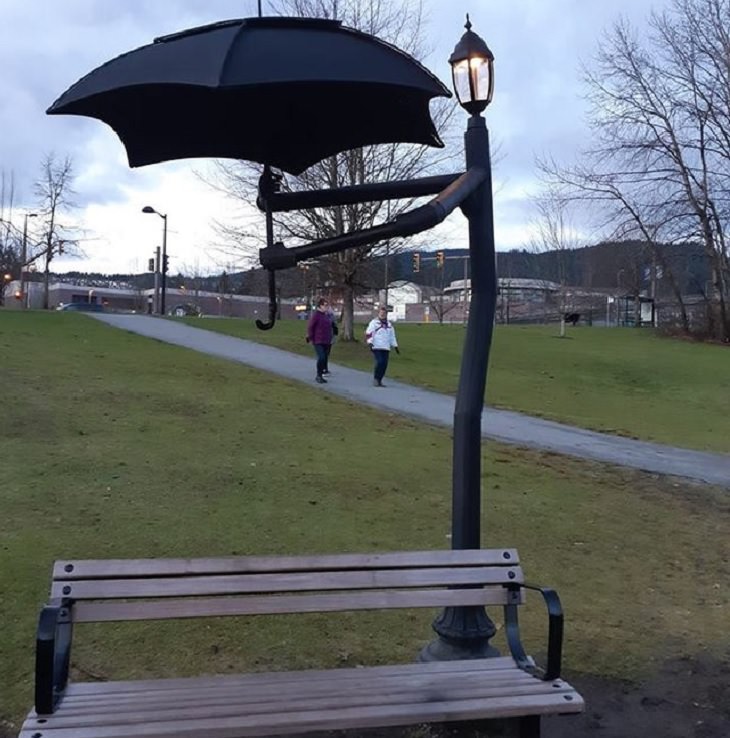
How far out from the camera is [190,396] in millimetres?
13844

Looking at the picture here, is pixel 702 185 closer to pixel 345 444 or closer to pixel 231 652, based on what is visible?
pixel 345 444

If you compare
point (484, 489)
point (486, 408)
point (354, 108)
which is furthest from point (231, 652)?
point (486, 408)

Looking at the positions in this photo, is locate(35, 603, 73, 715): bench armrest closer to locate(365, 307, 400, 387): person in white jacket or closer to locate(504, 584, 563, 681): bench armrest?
locate(504, 584, 563, 681): bench armrest

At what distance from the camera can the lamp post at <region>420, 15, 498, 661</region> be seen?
158 inches

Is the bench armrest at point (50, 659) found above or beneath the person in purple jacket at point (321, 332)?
beneath

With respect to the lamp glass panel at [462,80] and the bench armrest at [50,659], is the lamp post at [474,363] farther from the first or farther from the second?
the bench armrest at [50,659]

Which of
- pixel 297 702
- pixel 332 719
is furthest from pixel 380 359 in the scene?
pixel 332 719

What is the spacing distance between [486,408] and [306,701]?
13.0m

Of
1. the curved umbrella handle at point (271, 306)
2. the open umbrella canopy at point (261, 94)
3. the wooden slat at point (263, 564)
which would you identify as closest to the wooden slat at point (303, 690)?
the wooden slat at point (263, 564)

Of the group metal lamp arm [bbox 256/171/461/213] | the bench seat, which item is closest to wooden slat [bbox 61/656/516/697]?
the bench seat

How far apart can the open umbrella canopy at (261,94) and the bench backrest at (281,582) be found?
1935 millimetres

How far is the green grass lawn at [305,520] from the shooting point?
15.3 ft

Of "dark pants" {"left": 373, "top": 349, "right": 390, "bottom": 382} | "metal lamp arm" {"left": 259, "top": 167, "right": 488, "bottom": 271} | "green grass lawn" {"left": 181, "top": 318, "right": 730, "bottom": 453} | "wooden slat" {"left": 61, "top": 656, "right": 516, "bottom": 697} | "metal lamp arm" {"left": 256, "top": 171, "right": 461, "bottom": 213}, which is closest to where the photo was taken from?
"wooden slat" {"left": 61, "top": 656, "right": 516, "bottom": 697}

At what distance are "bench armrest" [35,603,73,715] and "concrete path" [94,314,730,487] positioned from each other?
328 inches
